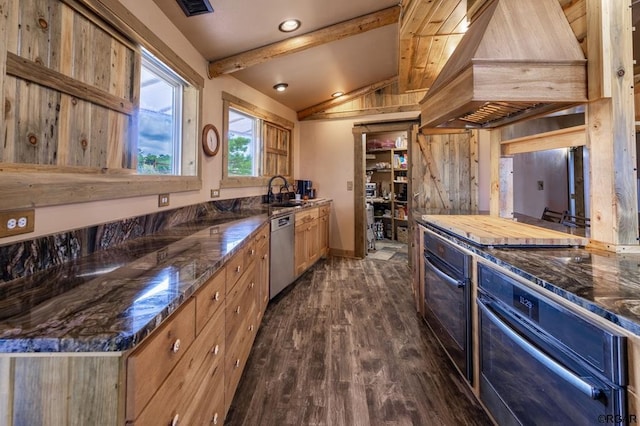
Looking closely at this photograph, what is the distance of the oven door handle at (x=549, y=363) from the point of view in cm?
78

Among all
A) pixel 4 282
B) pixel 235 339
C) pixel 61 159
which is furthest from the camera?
pixel 235 339

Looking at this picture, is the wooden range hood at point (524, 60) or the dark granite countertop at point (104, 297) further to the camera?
the wooden range hood at point (524, 60)

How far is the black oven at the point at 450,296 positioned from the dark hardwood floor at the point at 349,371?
0.19 m

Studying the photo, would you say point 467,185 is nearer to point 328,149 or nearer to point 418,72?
point 418,72

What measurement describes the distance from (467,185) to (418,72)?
1888 millimetres

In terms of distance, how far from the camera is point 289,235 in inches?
127

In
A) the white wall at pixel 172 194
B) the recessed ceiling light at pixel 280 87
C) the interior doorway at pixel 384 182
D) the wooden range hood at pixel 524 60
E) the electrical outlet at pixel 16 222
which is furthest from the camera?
the interior doorway at pixel 384 182

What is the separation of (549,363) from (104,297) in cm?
140

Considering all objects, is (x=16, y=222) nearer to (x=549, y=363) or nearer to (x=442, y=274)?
(x=549, y=363)

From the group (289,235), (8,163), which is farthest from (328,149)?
(8,163)

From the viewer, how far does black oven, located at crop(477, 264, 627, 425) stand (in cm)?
74

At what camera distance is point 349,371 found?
1.85m

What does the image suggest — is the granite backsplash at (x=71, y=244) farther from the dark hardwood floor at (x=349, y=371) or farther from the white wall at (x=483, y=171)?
the white wall at (x=483, y=171)

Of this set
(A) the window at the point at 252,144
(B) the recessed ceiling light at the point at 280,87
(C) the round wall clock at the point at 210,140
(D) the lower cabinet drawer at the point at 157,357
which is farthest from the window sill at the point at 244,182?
(D) the lower cabinet drawer at the point at 157,357
